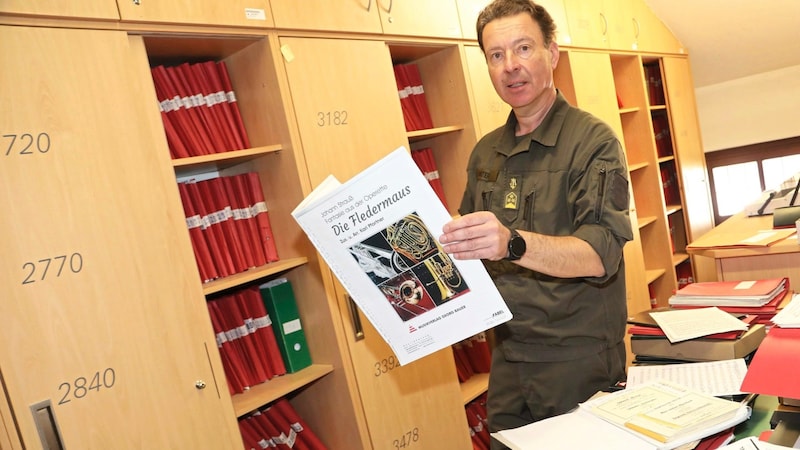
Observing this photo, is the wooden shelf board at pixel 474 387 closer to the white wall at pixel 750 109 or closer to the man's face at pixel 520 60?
the man's face at pixel 520 60

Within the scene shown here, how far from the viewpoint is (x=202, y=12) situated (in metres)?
1.94

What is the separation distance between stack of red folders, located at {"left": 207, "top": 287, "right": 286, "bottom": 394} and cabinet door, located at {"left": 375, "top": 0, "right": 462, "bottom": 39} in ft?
4.03

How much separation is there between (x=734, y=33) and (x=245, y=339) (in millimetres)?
4695

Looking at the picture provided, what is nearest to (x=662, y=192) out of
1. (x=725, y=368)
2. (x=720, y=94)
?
(x=720, y=94)

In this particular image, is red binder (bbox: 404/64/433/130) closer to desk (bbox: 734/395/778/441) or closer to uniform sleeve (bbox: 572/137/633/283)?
uniform sleeve (bbox: 572/137/633/283)

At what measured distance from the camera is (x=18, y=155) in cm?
153

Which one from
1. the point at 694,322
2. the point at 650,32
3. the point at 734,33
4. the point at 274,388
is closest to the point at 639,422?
the point at 694,322

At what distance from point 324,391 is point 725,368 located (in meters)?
1.40

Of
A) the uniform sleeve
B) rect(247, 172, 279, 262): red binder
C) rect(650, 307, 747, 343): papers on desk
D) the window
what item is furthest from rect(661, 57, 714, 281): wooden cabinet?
rect(247, 172, 279, 262): red binder

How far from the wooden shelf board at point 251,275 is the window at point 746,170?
4733 millimetres

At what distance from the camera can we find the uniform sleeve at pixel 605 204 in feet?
5.21

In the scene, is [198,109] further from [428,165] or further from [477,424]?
[477,424]

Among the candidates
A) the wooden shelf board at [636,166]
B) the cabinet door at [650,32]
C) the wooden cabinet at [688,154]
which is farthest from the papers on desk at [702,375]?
the wooden cabinet at [688,154]

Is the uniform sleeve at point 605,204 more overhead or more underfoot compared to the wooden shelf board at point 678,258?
more overhead
